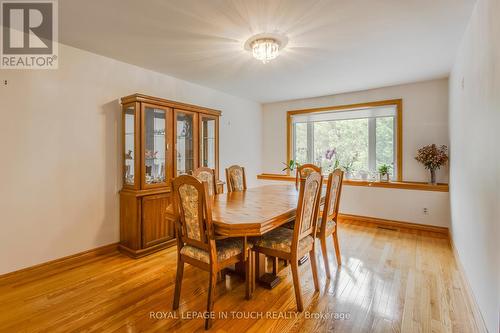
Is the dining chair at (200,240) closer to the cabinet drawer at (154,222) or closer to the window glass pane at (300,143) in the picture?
the cabinet drawer at (154,222)

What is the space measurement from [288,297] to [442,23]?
277 centimetres

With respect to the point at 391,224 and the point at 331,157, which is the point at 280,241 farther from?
the point at 331,157

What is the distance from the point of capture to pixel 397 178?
4285mm

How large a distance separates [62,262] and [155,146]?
1615mm

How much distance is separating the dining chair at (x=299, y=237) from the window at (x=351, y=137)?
A: 2875 millimetres

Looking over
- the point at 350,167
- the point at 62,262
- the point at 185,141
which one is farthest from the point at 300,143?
the point at 62,262

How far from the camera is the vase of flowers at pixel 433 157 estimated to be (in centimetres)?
371

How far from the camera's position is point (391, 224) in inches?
163

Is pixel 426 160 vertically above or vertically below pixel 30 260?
above

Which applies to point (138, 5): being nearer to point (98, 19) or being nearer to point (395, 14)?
point (98, 19)

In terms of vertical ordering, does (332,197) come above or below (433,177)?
below

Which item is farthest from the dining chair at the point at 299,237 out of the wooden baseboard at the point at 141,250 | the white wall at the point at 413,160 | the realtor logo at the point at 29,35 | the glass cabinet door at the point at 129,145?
the white wall at the point at 413,160

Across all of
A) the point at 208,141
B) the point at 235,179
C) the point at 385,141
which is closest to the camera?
the point at 235,179

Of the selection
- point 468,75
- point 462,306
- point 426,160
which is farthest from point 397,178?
point 462,306
